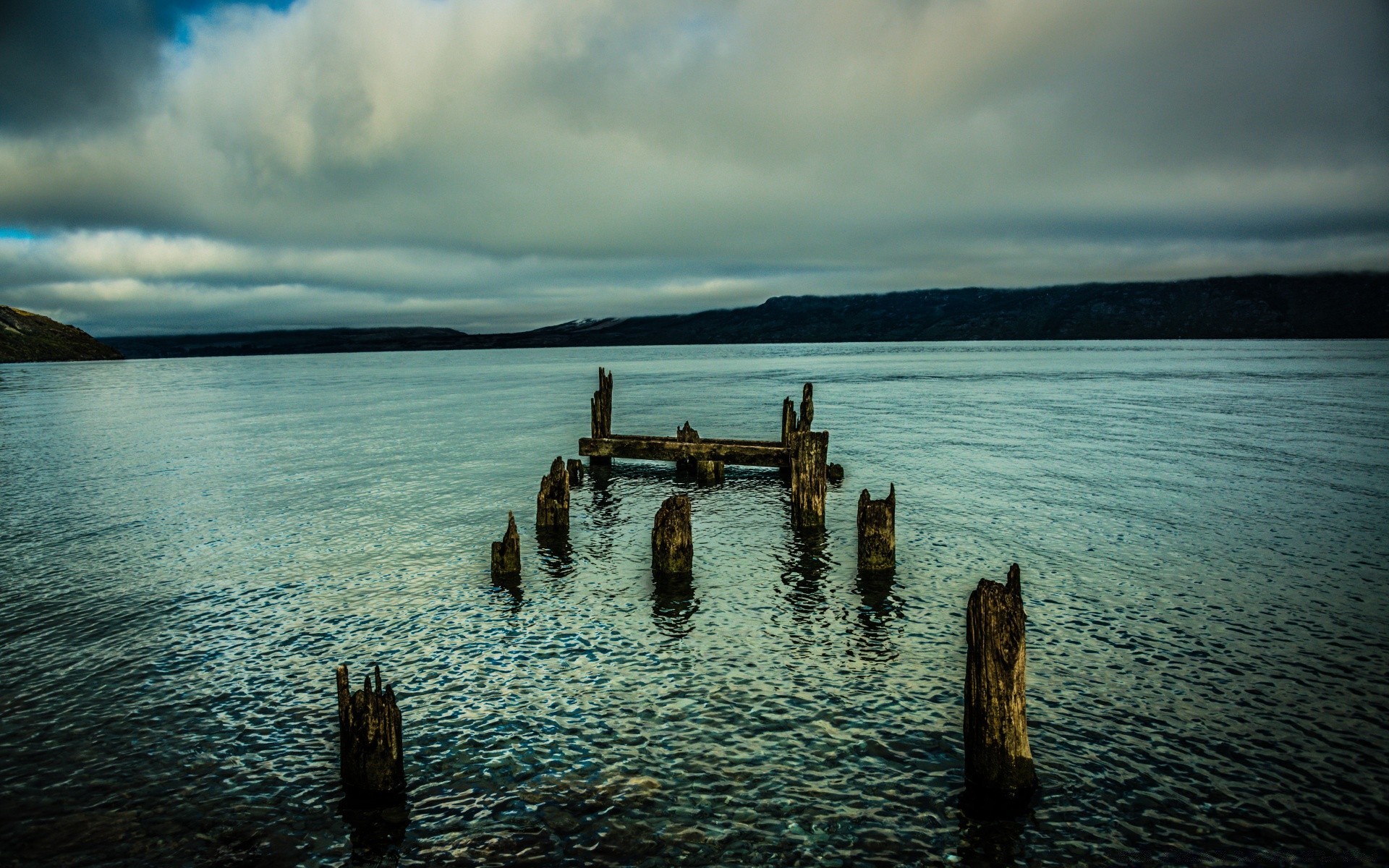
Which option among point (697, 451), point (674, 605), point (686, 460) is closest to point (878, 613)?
point (674, 605)

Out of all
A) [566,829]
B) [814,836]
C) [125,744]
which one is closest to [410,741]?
[566,829]

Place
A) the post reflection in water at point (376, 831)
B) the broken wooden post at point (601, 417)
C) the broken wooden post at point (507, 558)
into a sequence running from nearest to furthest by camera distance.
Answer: the post reflection in water at point (376, 831) < the broken wooden post at point (507, 558) < the broken wooden post at point (601, 417)

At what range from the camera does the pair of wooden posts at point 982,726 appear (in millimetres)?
9438

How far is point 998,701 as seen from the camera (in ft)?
31.3

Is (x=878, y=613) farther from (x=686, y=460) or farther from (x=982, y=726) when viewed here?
(x=686, y=460)

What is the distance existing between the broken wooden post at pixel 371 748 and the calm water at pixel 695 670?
1.25 feet

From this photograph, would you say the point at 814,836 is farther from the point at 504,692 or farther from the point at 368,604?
the point at 368,604

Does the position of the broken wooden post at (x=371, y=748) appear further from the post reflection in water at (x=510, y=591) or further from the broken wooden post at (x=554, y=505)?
the broken wooden post at (x=554, y=505)

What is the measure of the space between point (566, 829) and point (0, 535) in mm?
23617

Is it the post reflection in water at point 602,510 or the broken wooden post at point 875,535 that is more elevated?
the broken wooden post at point 875,535

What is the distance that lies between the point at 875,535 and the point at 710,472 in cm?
1300

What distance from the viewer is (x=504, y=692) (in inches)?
495

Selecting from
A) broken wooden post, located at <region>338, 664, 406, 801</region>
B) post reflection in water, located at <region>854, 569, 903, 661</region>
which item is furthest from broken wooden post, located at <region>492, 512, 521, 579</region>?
broken wooden post, located at <region>338, 664, 406, 801</region>

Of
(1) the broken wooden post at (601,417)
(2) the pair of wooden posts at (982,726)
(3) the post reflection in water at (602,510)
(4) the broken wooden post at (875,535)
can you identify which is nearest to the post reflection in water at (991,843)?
(2) the pair of wooden posts at (982,726)
